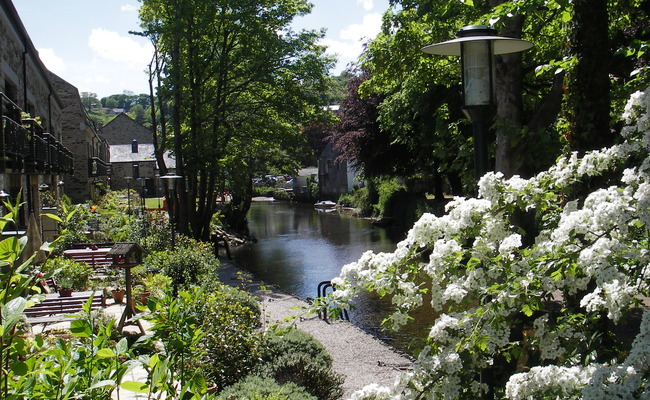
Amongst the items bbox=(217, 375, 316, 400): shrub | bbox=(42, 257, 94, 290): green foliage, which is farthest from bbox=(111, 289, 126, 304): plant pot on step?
bbox=(217, 375, 316, 400): shrub

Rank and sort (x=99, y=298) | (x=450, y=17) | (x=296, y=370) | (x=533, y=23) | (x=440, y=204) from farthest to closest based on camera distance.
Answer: (x=440, y=204) < (x=450, y=17) < (x=99, y=298) < (x=533, y=23) < (x=296, y=370)

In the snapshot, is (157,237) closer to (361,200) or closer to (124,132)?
(361,200)

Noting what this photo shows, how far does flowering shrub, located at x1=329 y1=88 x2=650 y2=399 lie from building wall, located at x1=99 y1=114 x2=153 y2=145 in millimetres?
62195

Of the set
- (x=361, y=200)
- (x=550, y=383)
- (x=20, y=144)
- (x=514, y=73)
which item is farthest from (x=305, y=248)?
(x=550, y=383)

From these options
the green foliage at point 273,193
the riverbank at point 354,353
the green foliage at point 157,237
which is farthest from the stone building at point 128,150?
the riverbank at point 354,353

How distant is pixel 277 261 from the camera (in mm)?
22875

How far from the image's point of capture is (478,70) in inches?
195

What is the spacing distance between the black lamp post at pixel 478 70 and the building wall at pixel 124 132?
200 feet

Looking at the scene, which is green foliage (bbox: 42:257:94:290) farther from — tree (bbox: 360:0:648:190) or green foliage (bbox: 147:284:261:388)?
tree (bbox: 360:0:648:190)

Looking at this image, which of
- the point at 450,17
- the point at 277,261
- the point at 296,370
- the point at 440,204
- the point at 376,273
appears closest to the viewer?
the point at 376,273

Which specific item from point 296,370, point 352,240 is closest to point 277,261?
point 352,240

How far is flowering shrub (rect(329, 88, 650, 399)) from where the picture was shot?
9.27ft

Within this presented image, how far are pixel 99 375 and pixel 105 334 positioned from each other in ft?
0.69

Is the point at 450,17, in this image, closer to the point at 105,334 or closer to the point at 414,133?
the point at 414,133
